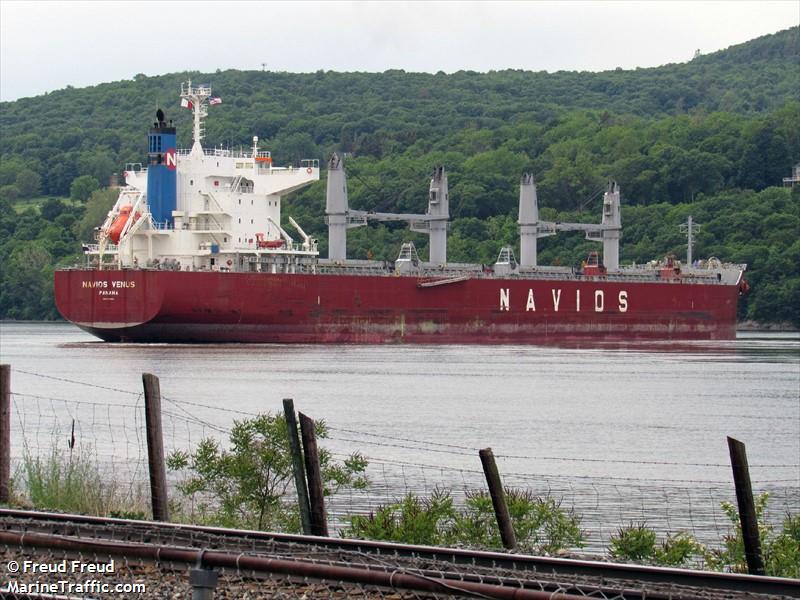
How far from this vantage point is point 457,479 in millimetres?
15516

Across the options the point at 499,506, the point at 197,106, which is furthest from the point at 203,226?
the point at 499,506

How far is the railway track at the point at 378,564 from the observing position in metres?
6.20

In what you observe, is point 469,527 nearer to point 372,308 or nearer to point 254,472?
point 254,472

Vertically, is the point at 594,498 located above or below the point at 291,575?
below

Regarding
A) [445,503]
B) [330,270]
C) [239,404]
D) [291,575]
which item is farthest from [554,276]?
[291,575]

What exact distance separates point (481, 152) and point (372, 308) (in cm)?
5957

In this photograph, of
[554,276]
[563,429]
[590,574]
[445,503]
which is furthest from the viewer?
[554,276]

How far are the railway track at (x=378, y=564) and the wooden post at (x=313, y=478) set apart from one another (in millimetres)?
1091

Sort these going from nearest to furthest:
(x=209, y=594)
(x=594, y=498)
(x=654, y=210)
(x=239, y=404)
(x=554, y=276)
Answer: (x=209, y=594)
(x=594, y=498)
(x=239, y=404)
(x=554, y=276)
(x=654, y=210)

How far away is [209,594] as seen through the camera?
215 inches

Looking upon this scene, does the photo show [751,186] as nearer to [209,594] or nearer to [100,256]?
[100,256]

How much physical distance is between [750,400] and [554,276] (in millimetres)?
25007

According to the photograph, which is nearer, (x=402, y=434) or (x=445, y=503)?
(x=445, y=503)

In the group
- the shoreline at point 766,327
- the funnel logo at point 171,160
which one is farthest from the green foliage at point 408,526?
the shoreline at point 766,327
